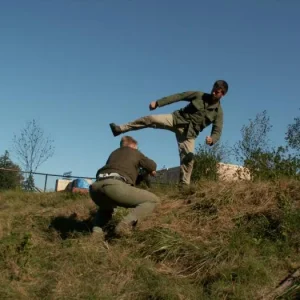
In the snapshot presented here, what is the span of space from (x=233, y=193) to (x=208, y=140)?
124 cm

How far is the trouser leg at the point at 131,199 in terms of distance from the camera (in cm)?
620

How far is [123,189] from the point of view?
623 cm

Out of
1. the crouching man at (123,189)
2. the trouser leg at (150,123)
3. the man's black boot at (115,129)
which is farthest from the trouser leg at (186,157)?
the crouching man at (123,189)

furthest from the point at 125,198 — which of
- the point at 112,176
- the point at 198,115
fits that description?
the point at 198,115

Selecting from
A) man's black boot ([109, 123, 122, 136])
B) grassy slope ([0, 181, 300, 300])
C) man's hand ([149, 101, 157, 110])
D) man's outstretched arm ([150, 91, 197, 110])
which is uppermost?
man's outstretched arm ([150, 91, 197, 110])

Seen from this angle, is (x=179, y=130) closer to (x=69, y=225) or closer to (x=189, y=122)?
(x=189, y=122)

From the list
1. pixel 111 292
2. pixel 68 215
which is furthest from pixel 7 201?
pixel 111 292

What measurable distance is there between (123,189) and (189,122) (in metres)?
2.45

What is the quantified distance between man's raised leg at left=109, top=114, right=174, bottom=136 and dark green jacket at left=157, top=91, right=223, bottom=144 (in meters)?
0.15

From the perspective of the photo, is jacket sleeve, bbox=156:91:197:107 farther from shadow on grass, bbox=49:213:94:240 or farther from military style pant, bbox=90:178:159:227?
shadow on grass, bbox=49:213:94:240

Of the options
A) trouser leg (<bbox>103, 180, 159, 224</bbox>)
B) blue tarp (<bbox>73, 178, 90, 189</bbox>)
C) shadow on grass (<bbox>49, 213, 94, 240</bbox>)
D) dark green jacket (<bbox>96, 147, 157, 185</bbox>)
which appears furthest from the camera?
blue tarp (<bbox>73, 178, 90, 189</bbox>)

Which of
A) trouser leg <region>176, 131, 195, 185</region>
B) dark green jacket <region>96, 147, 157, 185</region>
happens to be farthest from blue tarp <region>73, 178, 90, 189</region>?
dark green jacket <region>96, 147, 157, 185</region>

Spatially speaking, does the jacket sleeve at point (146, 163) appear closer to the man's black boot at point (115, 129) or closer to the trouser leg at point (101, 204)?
the trouser leg at point (101, 204)

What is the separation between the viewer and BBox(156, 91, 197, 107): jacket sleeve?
7.98 meters
